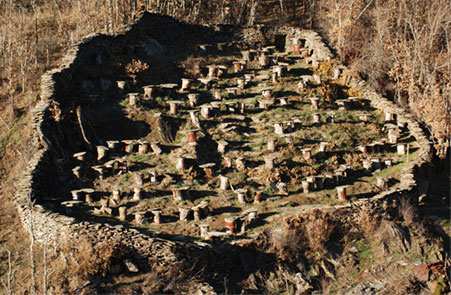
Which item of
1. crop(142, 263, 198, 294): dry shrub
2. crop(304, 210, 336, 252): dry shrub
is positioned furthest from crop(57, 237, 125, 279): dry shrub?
crop(304, 210, 336, 252): dry shrub

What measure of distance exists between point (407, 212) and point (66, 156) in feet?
37.8

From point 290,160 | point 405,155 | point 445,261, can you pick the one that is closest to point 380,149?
point 405,155

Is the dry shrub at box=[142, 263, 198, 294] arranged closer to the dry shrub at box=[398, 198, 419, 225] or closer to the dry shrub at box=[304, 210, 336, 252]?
the dry shrub at box=[304, 210, 336, 252]

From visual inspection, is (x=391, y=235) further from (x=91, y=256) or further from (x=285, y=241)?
(x=91, y=256)

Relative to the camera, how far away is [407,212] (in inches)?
711

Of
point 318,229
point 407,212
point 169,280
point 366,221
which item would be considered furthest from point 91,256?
point 407,212

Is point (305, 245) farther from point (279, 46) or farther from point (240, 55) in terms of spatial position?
point (279, 46)

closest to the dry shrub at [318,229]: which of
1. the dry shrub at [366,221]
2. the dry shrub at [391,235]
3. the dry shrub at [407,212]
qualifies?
the dry shrub at [366,221]

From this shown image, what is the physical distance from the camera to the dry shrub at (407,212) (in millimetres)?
18016

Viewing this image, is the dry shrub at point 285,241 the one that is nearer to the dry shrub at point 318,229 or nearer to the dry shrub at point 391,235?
the dry shrub at point 318,229

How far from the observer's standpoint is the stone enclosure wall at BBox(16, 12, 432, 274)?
49.8 feet

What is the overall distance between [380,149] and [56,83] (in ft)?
41.0

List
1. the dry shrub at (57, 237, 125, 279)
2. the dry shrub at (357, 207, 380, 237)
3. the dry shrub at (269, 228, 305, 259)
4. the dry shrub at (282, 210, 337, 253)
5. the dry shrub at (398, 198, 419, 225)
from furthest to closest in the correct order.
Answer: the dry shrub at (398, 198, 419, 225), the dry shrub at (357, 207, 380, 237), the dry shrub at (282, 210, 337, 253), the dry shrub at (269, 228, 305, 259), the dry shrub at (57, 237, 125, 279)

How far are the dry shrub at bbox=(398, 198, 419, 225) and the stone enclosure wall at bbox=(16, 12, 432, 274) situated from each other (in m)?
0.33
